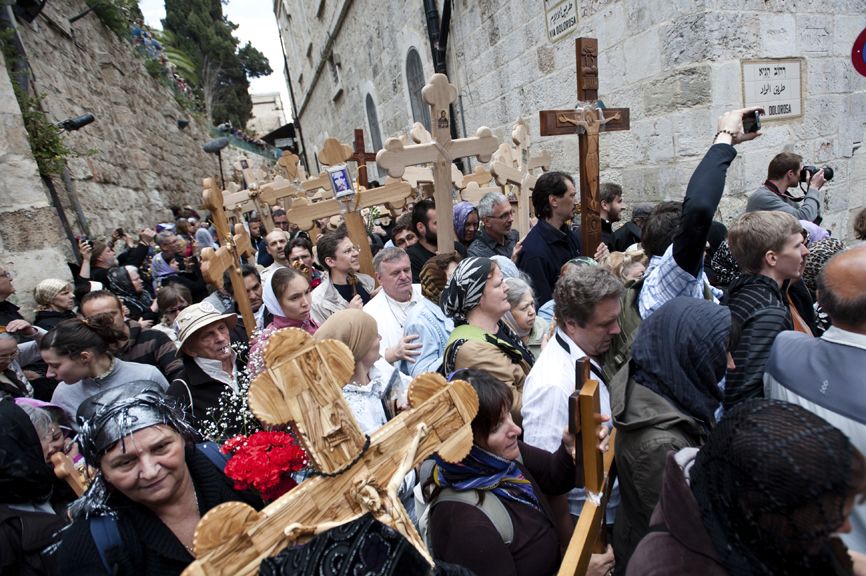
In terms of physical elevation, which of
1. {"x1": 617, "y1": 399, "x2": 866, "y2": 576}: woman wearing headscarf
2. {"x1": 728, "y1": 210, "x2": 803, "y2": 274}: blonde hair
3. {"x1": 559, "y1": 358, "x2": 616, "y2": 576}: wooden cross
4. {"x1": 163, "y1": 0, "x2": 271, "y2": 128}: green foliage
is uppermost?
{"x1": 163, "y1": 0, "x2": 271, "y2": 128}: green foliage

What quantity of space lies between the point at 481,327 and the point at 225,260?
7.67 feet

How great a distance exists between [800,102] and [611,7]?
2.03 m

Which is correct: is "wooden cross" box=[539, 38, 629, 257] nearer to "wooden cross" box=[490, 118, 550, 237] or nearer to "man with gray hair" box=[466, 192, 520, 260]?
"man with gray hair" box=[466, 192, 520, 260]

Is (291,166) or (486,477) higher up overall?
(291,166)

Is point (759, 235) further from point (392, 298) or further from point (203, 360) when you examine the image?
point (203, 360)

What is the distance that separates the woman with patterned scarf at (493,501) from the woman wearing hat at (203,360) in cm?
133

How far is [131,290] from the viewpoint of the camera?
17.7ft

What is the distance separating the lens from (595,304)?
6.24 ft

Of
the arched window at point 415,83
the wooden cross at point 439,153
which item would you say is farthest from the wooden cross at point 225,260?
the arched window at point 415,83

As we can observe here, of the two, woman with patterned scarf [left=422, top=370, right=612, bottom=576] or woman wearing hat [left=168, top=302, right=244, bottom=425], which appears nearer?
woman with patterned scarf [left=422, top=370, right=612, bottom=576]

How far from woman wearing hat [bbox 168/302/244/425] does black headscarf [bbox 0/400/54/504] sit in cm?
56

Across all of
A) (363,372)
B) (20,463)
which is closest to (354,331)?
(363,372)

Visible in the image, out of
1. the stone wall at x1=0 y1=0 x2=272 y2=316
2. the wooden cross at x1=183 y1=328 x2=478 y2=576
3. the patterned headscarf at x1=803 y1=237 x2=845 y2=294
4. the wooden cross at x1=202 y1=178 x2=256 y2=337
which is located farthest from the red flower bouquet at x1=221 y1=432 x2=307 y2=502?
the stone wall at x1=0 y1=0 x2=272 y2=316

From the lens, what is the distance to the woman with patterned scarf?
1315 millimetres
